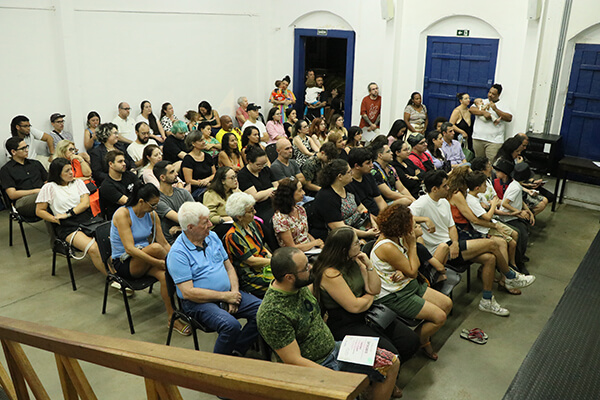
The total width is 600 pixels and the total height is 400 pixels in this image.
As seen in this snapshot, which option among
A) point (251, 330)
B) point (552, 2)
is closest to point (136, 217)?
point (251, 330)

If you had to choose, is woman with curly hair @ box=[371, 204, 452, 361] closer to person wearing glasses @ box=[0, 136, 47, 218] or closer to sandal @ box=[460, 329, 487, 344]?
sandal @ box=[460, 329, 487, 344]

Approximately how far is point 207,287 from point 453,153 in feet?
16.0

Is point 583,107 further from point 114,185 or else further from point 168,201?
point 114,185

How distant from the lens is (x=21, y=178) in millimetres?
5805

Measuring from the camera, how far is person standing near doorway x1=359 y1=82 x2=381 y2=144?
32.0 feet

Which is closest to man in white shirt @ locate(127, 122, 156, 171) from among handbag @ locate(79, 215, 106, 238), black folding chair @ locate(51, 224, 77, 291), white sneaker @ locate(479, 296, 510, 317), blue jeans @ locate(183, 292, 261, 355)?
handbag @ locate(79, 215, 106, 238)

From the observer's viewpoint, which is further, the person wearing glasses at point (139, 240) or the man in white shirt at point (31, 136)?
the man in white shirt at point (31, 136)

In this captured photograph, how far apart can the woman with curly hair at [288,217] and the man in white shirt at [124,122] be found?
15.9 feet

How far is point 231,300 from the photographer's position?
3574 millimetres

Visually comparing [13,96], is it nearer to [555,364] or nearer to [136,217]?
[136,217]

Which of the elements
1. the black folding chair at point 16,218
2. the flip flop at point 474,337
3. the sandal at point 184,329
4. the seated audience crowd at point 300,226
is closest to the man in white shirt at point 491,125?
the seated audience crowd at point 300,226

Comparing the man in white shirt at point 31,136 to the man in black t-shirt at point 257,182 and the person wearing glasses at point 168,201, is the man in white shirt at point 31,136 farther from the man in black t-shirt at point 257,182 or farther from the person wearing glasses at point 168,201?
the man in black t-shirt at point 257,182

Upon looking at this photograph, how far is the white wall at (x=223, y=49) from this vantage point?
7.57m

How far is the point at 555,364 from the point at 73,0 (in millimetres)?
8050
